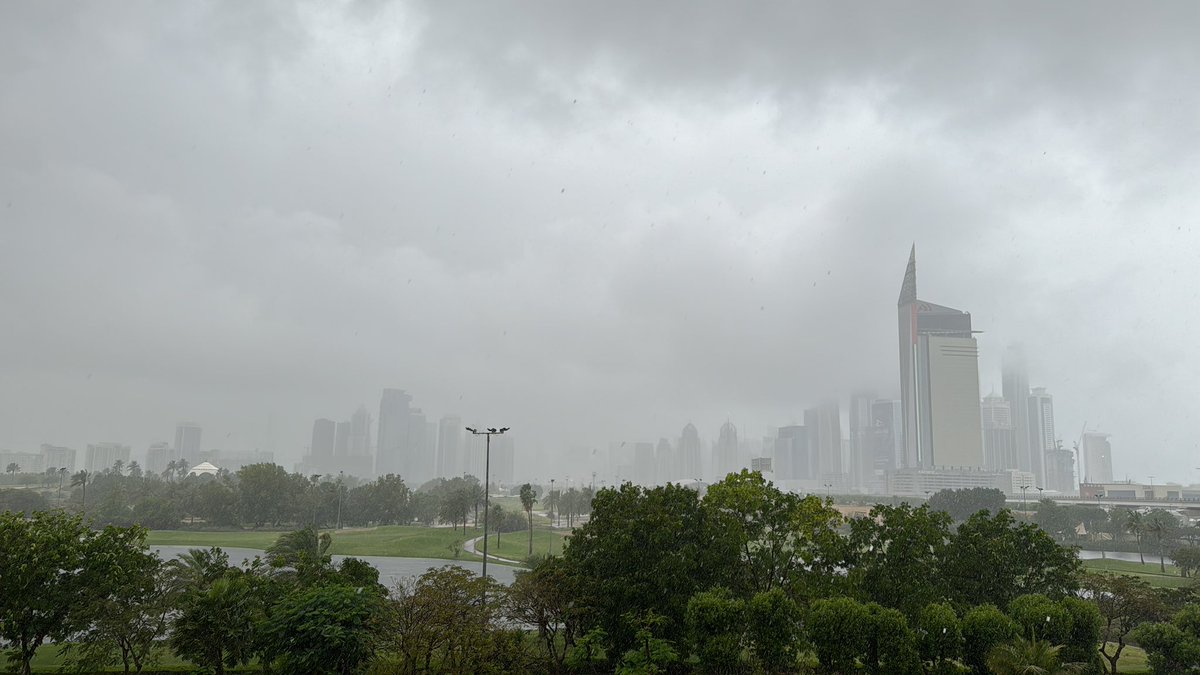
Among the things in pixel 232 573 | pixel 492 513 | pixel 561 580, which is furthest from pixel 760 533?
pixel 492 513

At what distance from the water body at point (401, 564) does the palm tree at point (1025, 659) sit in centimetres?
3455

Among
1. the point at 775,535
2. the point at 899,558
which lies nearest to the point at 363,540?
the point at 775,535

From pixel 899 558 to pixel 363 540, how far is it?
6319 cm

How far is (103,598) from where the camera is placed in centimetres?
1994

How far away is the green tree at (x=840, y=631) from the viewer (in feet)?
58.5

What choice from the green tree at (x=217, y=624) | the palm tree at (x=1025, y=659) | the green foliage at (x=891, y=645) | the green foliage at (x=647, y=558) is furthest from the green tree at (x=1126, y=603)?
the green tree at (x=217, y=624)

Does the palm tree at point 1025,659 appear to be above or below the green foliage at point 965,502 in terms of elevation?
above

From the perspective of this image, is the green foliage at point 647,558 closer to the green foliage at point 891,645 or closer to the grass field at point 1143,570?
the green foliage at point 891,645

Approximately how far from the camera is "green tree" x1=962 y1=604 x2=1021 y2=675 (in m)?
17.9

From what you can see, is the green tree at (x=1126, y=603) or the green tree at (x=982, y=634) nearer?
the green tree at (x=982, y=634)

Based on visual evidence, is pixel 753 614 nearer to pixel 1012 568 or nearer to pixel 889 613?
pixel 889 613

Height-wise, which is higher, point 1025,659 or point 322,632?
point 322,632

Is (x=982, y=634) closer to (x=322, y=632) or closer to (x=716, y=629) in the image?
(x=716, y=629)

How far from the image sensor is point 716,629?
18.9 m
